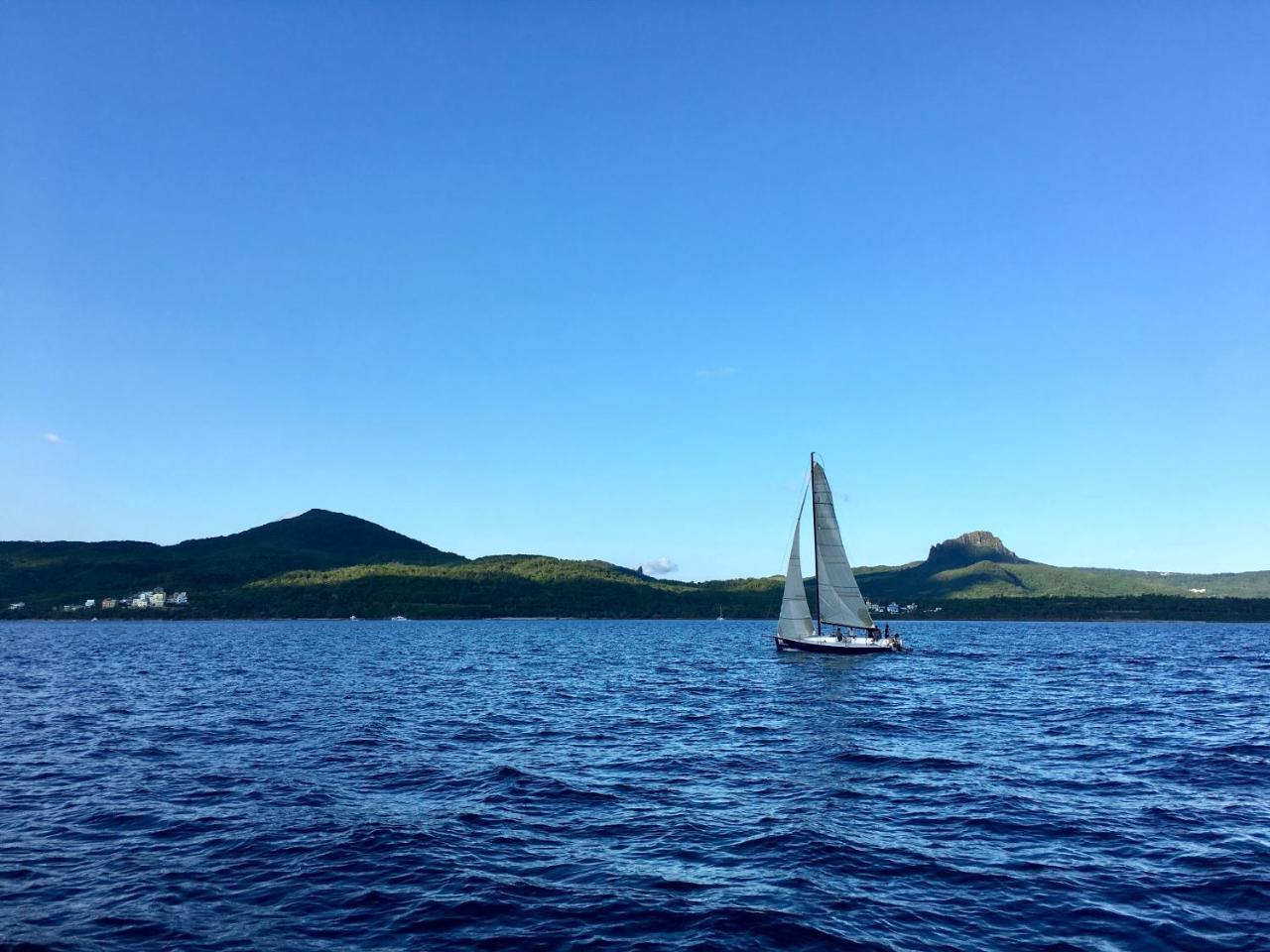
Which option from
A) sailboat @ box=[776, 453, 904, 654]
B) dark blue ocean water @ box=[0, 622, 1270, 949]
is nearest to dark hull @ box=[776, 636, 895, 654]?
sailboat @ box=[776, 453, 904, 654]

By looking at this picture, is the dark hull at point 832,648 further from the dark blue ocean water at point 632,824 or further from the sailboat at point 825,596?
the dark blue ocean water at point 632,824

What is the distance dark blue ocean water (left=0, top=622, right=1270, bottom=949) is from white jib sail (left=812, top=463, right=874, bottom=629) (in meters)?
40.2

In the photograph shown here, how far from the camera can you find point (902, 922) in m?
16.6

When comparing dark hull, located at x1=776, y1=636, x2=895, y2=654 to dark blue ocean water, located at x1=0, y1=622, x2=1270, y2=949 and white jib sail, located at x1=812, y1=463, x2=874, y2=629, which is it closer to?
white jib sail, located at x1=812, y1=463, x2=874, y2=629

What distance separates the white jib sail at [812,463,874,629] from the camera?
309ft

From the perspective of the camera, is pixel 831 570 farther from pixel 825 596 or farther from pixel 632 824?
pixel 632 824

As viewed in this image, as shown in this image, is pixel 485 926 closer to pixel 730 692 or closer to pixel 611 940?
pixel 611 940

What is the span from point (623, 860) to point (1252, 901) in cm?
1504

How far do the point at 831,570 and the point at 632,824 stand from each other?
246ft

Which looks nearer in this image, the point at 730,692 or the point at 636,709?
the point at 636,709

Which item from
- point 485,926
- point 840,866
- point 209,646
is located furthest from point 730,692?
point 209,646

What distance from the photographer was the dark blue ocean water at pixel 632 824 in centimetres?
1650

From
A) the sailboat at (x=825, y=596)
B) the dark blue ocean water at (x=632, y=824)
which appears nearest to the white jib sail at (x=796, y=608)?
the sailboat at (x=825, y=596)

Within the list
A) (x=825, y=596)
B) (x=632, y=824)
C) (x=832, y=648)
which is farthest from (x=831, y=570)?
(x=632, y=824)
